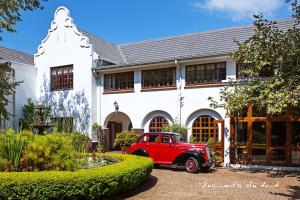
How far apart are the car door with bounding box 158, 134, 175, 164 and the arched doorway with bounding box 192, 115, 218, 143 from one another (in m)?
4.79

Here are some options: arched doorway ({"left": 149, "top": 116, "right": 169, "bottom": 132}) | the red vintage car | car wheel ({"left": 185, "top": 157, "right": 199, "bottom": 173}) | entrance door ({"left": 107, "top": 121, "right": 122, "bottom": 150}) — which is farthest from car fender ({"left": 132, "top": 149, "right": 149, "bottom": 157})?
entrance door ({"left": 107, "top": 121, "right": 122, "bottom": 150})

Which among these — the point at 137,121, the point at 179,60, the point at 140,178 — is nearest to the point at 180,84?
the point at 179,60

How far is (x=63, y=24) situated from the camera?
2495cm

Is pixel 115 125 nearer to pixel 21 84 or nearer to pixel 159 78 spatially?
pixel 159 78

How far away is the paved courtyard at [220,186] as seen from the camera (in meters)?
10.2

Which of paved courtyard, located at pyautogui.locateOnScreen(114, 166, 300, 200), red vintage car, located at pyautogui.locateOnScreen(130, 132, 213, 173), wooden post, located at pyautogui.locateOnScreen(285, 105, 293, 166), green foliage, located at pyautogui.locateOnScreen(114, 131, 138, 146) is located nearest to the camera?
paved courtyard, located at pyautogui.locateOnScreen(114, 166, 300, 200)

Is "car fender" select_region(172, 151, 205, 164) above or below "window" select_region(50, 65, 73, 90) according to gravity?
below

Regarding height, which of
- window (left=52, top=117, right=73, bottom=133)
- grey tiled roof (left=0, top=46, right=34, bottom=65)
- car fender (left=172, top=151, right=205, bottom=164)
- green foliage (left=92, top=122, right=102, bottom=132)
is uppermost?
grey tiled roof (left=0, top=46, right=34, bottom=65)

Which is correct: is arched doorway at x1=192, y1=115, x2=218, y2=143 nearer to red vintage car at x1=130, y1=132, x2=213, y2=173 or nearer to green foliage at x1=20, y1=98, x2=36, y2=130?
red vintage car at x1=130, y1=132, x2=213, y2=173

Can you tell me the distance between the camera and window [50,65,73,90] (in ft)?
81.0

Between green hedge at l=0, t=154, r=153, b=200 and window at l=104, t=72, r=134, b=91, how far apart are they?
13.4 m

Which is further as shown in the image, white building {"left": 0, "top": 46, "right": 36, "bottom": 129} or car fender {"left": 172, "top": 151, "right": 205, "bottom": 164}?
white building {"left": 0, "top": 46, "right": 36, "bottom": 129}

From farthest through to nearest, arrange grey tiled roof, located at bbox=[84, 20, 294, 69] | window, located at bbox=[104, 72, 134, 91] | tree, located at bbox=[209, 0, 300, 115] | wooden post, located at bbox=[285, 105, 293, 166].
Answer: window, located at bbox=[104, 72, 134, 91]
grey tiled roof, located at bbox=[84, 20, 294, 69]
wooden post, located at bbox=[285, 105, 293, 166]
tree, located at bbox=[209, 0, 300, 115]

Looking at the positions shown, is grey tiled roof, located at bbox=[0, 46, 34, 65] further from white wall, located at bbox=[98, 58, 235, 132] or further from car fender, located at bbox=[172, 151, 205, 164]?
car fender, located at bbox=[172, 151, 205, 164]
